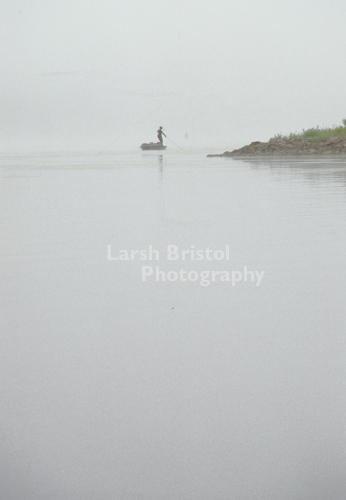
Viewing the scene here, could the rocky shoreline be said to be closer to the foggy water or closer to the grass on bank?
the grass on bank

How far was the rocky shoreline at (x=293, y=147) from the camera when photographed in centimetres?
2020

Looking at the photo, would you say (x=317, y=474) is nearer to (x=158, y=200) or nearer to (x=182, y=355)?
(x=182, y=355)

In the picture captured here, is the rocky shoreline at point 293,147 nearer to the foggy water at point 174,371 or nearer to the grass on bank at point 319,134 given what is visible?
the grass on bank at point 319,134

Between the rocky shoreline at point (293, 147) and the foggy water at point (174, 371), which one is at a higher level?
the rocky shoreline at point (293, 147)

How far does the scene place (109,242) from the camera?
181 inches

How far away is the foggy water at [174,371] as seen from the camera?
1.51 meters

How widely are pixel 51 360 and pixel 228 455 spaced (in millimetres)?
794

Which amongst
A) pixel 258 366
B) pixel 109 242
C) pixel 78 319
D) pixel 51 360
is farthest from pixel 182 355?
pixel 109 242

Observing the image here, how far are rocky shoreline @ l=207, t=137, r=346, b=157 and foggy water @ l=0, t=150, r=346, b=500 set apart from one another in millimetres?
16418

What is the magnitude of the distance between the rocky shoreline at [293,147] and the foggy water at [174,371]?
1642 cm

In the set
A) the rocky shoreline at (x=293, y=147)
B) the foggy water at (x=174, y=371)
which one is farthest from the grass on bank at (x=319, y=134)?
the foggy water at (x=174, y=371)

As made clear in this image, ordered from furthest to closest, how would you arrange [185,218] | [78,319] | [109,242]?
[185,218]
[109,242]
[78,319]

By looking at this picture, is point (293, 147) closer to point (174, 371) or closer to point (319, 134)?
point (319, 134)

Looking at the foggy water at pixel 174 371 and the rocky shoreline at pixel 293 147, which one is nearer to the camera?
the foggy water at pixel 174 371
